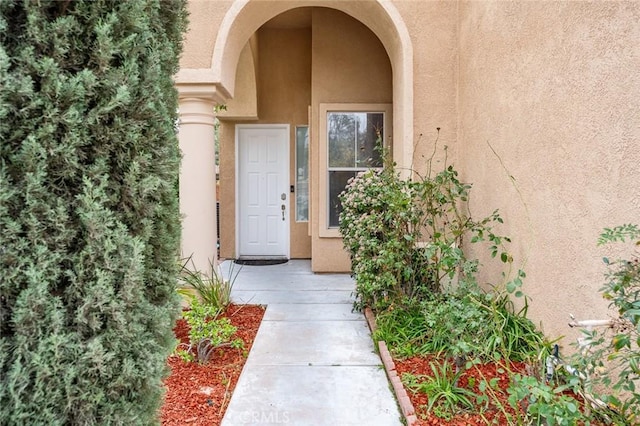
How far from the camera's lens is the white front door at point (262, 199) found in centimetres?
783

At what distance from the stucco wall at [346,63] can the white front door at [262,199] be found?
1.95 metres

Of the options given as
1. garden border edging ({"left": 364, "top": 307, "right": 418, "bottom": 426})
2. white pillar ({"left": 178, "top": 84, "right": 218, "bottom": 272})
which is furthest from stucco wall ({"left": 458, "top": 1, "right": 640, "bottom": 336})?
white pillar ({"left": 178, "top": 84, "right": 218, "bottom": 272})

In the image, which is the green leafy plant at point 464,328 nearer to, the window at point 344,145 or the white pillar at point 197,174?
the white pillar at point 197,174

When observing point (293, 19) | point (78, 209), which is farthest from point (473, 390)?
point (293, 19)

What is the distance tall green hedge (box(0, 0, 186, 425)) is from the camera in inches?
46.9

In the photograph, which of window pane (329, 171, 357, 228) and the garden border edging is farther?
window pane (329, 171, 357, 228)

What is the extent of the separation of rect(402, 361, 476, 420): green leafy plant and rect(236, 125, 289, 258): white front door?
5360mm

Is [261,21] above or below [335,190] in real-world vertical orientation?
above

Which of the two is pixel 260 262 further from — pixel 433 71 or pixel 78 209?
pixel 78 209

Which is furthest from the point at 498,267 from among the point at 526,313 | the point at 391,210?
the point at 391,210

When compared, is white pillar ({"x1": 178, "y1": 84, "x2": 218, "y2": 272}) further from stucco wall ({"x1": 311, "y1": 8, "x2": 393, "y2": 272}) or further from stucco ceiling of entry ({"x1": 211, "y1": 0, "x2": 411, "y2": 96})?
stucco wall ({"x1": 311, "y1": 8, "x2": 393, "y2": 272})

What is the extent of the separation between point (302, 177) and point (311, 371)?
5170 mm

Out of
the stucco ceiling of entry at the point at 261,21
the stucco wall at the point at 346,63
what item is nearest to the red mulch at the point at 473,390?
the stucco ceiling of entry at the point at 261,21

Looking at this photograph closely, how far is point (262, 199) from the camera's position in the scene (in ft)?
25.9
